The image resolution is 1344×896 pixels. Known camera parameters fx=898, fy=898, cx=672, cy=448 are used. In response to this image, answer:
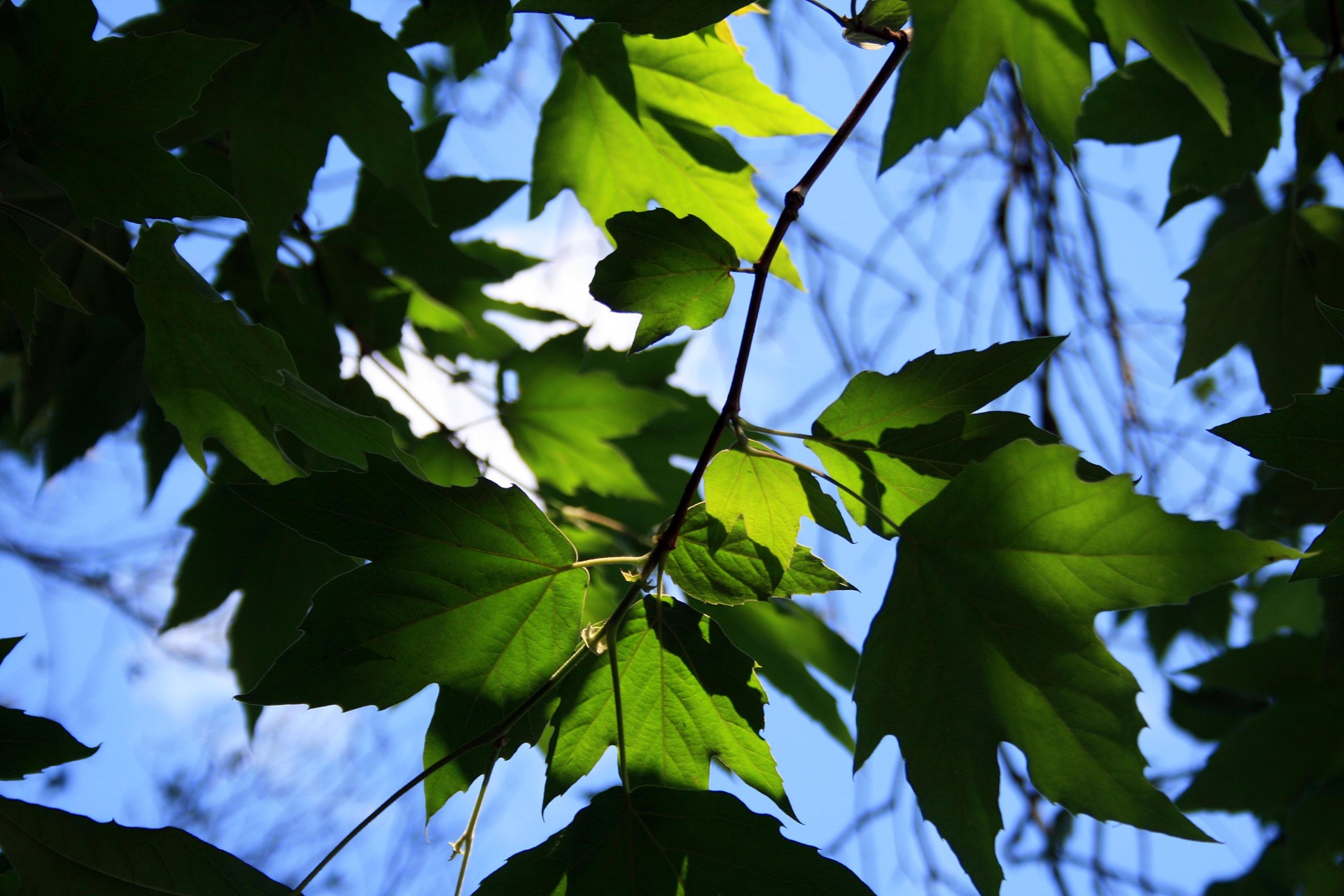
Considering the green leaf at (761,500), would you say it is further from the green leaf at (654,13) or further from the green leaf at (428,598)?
the green leaf at (654,13)

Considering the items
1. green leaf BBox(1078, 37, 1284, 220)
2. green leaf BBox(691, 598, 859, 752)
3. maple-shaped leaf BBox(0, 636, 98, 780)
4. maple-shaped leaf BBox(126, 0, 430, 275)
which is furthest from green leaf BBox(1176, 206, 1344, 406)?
maple-shaped leaf BBox(0, 636, 98, 780)

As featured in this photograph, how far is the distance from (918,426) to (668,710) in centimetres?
28

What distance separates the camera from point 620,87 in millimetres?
959

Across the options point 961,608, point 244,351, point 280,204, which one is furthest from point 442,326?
point 961,608

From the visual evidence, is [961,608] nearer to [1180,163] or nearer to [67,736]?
[67,736]

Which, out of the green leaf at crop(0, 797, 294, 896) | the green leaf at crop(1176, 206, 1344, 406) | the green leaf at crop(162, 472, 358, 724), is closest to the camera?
the green leaf at crop(0, 797, 294, 896)

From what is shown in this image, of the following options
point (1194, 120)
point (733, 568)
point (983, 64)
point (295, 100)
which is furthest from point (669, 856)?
point (1194, 120)

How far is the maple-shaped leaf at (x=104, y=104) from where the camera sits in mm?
654

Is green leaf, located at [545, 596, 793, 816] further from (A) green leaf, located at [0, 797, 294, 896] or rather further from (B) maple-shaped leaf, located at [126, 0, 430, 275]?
(B) maple-shaped leaf, located at [126, 0, 430, 275]

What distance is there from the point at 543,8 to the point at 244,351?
1.11ft

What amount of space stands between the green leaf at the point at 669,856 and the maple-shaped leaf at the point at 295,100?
0.60 metres

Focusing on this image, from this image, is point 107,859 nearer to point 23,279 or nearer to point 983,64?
point 23,279

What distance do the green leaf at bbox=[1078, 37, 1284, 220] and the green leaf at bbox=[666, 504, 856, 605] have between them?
0.78 m

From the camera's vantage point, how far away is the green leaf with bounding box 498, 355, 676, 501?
124 centimetres
